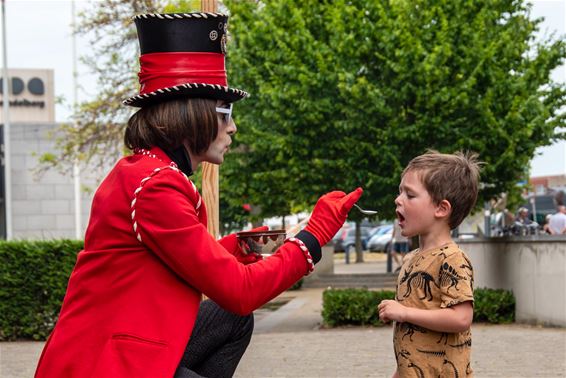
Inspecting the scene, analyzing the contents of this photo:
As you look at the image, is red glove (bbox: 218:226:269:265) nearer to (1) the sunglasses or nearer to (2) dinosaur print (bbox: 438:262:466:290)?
(1) the sunglasses

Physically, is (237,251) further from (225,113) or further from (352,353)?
(352,353)

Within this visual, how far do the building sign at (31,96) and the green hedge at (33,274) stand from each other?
42414 mm

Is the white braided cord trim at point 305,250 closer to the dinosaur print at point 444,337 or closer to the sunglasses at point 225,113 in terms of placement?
the sunglasses at point 225,113

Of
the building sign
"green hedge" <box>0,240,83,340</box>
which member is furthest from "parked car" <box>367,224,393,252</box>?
"green hedge" <box>0,240,83,340</box>

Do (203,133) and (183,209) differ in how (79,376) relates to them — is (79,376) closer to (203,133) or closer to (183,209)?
(183,209)

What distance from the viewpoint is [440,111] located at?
15.2 metres

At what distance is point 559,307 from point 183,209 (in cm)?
1117

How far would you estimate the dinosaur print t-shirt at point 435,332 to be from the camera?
413cm

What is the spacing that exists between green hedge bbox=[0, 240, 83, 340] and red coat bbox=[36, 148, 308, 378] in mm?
10435

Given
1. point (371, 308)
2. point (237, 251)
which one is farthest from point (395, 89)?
point (237, 251)

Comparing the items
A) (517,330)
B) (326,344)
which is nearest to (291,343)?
(326,344)

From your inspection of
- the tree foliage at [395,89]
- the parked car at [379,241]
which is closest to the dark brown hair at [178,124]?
the tree foliage at [395,89]

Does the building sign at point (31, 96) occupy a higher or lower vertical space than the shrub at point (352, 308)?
higher

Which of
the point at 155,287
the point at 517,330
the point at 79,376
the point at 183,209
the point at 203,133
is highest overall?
the point at 203,133
